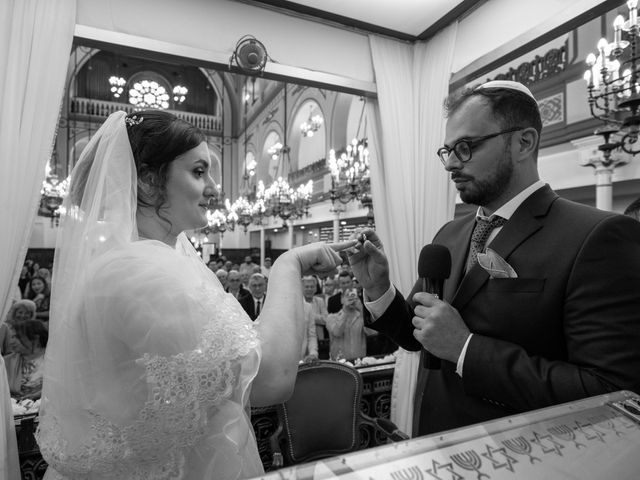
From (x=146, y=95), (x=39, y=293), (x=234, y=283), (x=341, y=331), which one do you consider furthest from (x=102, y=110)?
(x=341, y=331)

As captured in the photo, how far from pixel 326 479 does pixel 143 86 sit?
2419 centimetres

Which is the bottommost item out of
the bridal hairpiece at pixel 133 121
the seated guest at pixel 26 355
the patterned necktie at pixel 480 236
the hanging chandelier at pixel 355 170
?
the seated guest at pixel 26 355

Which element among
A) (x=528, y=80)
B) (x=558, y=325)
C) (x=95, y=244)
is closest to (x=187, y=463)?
(x=95, y=244)

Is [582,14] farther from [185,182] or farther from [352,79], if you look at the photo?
[185,182]

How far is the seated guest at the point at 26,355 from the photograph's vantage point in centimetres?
333

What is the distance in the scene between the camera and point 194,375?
99 centimetres

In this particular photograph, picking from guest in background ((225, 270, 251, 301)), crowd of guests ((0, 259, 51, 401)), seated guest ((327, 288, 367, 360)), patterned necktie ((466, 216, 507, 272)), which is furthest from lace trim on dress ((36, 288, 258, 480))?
guest in background ((225, 270, 251, 301))

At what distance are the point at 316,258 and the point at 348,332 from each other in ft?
11.2

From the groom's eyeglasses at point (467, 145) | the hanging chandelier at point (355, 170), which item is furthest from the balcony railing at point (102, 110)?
the groom's eyeglasses at point (467, 145)

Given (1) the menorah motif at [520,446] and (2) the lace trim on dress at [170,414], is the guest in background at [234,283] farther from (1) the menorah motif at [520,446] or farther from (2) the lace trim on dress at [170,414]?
(1) the menorah motif at [520,446]

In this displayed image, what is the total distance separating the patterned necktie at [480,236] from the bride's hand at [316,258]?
21.1 inches

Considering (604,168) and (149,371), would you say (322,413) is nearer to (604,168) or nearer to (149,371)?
(149,371)

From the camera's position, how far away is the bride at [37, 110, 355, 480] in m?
1.00

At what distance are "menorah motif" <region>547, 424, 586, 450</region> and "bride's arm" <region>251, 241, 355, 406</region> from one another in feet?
1.88
